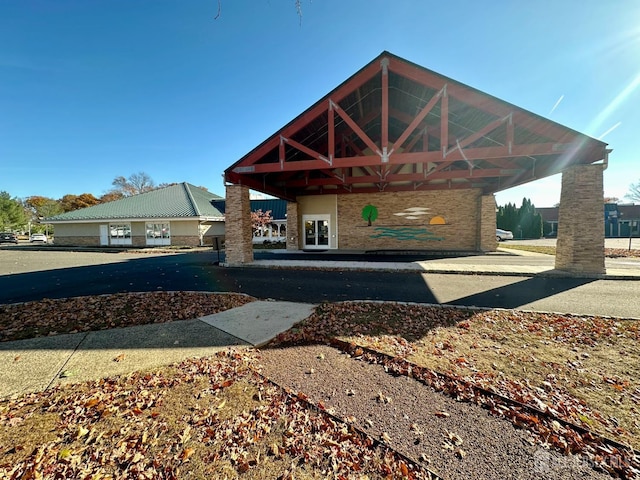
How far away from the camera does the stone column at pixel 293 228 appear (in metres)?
19.6

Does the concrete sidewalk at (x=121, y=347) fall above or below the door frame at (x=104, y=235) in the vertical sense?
below

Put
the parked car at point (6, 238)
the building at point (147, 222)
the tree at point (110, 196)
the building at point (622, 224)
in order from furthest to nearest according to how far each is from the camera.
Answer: the tree at point (110, 196) < the building at point (622, 224) < the parked car at point (6, 238) < the building at point (147, 222)

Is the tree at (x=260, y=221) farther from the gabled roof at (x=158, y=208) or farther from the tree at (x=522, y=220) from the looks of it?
the tree at (x=522, y=220)

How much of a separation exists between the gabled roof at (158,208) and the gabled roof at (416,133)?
526 inches

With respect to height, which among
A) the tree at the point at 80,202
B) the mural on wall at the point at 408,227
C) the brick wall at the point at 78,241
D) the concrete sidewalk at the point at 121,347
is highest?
the tree at the point at 80,202

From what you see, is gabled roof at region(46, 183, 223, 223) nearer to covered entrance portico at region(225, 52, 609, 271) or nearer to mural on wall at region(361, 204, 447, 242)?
covered entrance portico at region(225, 52, 609, 271)

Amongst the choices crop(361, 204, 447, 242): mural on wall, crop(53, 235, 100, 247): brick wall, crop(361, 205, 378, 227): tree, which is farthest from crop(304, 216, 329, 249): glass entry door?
crop(53, 235, 100, 247): brick wall

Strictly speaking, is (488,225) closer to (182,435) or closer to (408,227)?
(408,227)

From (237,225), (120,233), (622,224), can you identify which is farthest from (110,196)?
(622,224)

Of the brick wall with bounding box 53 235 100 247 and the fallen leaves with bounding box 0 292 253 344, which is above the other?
the brick wall with bounding box 53 235 100 247

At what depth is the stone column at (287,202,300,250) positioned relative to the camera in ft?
64.2

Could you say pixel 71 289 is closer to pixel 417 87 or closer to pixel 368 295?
pixel 368 295

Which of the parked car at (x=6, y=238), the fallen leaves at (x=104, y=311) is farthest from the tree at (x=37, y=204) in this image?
the fallen leaves at (x=104, y=311)

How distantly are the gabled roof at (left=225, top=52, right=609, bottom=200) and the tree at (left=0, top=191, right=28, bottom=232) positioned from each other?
50181mm
